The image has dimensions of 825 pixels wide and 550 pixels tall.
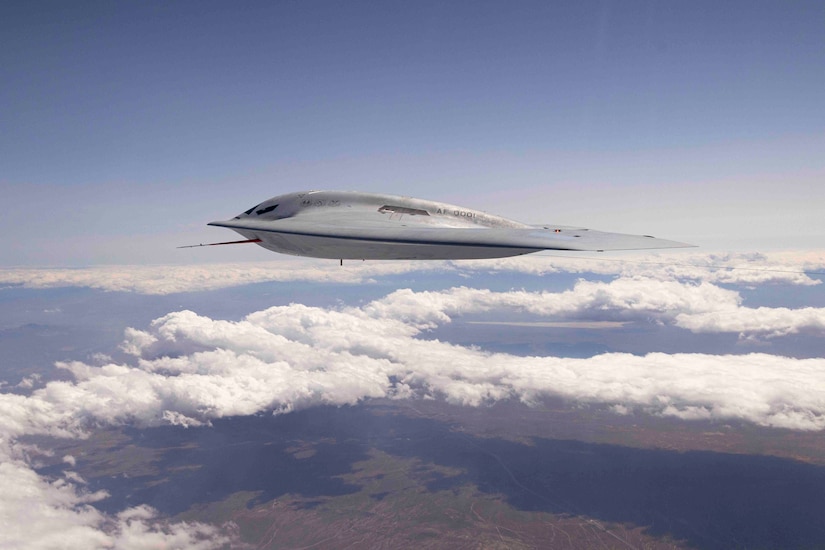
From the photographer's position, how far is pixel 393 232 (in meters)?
15.0

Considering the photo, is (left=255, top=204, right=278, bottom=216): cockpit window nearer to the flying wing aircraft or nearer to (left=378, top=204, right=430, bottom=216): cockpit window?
the flying wing aircraft

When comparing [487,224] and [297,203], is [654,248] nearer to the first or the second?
[487,224]

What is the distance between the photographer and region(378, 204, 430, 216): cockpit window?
20031mm

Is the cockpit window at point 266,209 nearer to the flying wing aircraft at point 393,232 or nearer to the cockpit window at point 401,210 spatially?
the flying wing aircraft at point 393,232

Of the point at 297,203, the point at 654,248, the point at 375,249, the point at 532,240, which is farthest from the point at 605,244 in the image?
the point at 297,203

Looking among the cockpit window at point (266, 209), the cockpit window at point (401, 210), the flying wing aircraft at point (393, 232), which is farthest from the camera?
the cockpit window at point (266, 209)

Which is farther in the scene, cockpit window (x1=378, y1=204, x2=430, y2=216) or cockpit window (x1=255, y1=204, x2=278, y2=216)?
cockpit window (x1=255, y1=204, x2=278, y2=216)

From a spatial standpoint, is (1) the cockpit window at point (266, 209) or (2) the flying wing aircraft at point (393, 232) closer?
(2) the flying wing aircraft at point (393, 232)

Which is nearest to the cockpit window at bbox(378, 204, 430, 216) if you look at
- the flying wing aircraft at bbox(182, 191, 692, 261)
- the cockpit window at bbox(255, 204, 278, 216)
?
the flying wing aircraft at bbox(182, 191, 692, 261)

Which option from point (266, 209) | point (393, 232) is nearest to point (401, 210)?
point (393, 232)

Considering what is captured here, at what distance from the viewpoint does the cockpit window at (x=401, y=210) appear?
20.0m

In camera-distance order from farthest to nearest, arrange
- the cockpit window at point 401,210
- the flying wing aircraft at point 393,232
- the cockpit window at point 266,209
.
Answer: the cockpit window at point 266,209 → the cockpit window at point 401,210 → the flying wing aircraft at point 393,232

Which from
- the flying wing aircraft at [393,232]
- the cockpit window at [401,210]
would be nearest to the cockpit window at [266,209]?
the flying wing aircraft at [393,232]

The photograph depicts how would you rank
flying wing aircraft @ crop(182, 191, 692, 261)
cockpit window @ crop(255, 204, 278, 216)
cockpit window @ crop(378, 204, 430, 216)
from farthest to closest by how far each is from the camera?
cockpit window @ crop(255, 204, 278, 216)
cockpit window @ crop(378, 204, 430, 216)
flying wing aircraft @ crop(182, 191, 692, 261)
